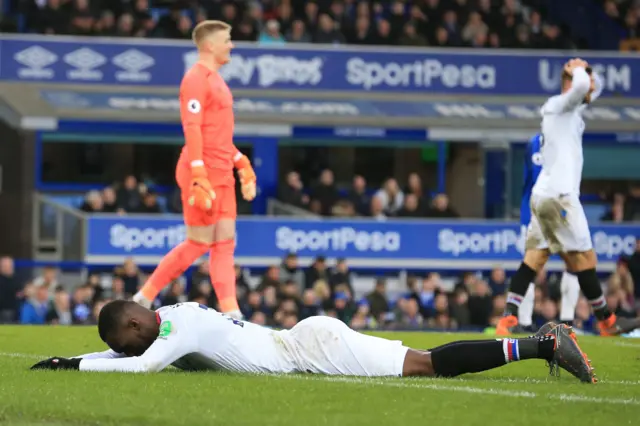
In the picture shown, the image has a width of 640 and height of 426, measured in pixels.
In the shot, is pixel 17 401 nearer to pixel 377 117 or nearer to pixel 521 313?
pixel 521 313

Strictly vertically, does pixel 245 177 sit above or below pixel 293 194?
above

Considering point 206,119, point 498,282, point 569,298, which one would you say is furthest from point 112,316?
point 498,282

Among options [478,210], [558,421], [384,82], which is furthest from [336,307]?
[558,421]

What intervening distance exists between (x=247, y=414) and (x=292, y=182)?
19.5 m

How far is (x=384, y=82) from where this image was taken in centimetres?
2761

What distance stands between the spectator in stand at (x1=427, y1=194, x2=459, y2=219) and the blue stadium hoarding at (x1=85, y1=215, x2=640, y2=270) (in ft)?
0.90

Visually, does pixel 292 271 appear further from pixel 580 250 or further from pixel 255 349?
pixel 255 349

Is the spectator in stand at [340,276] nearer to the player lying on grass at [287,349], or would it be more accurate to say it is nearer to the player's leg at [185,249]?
the player's leg at [185,249]

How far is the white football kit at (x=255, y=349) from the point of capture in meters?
8.56

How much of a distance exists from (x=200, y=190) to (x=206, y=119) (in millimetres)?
666

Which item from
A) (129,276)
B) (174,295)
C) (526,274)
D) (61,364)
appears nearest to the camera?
(61,364)

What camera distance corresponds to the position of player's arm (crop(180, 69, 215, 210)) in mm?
12297

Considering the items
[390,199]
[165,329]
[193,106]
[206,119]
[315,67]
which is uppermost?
[315,67]

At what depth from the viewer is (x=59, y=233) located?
24.6 metres
